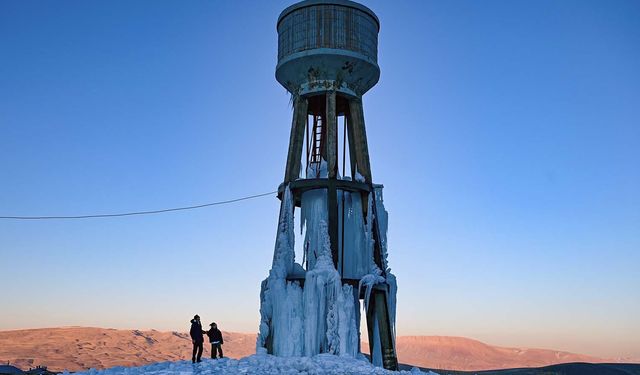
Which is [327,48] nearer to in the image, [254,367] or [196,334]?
[196,334]

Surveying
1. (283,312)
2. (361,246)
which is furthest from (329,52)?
(283,312)

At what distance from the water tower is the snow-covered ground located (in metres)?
3.05

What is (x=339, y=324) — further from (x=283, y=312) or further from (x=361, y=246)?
(x=361, y=246)

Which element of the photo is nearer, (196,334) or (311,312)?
(196,334)

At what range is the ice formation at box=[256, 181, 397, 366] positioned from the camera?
2302cm

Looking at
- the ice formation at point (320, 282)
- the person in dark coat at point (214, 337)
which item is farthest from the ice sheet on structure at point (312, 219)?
the person in dark coat at point (214, 337)

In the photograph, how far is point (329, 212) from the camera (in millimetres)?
24844

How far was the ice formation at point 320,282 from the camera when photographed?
23.0 metres

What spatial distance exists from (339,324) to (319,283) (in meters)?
1.59

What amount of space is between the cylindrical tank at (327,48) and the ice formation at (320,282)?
12.3 ft

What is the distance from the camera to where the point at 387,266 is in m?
26.0

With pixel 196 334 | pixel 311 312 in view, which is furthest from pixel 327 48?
pixel 196 334

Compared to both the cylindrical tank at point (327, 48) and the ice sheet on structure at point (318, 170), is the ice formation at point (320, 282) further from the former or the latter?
the cylindrical tank at point (327, 48)

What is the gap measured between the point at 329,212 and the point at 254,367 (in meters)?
7.87
